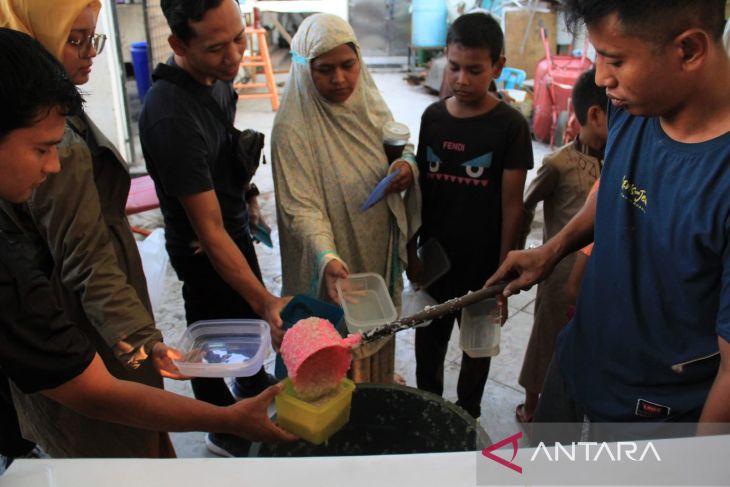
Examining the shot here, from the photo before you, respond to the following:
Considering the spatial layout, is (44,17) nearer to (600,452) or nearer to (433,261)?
(433,261)

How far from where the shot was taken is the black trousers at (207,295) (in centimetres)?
185

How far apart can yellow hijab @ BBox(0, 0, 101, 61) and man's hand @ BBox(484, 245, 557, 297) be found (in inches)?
45.7

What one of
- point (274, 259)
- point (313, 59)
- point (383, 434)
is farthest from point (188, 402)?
point (274, 259)

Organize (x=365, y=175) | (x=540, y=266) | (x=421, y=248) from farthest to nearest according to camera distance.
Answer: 1. (x=421, y=248)
2. (x=365, y=175)
3. (x=540, y=266)

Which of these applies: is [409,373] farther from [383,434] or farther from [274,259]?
[274,259]

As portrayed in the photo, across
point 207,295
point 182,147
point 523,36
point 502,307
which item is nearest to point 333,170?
point 182,147

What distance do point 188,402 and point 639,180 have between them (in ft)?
3.14

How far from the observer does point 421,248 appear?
2045mm

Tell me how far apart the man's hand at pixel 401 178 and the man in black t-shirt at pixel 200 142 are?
0.49 metres

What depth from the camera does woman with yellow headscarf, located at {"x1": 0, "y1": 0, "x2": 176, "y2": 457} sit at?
4.00ft

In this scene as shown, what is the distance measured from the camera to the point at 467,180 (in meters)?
1.83

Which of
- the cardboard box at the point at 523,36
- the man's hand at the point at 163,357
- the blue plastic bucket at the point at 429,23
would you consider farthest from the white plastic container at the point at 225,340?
the blue plastic bucket at the point at 429,23

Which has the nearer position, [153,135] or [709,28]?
[709,28]

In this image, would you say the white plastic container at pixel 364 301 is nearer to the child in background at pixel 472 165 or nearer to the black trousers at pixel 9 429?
the child in background at pixel 472 165
